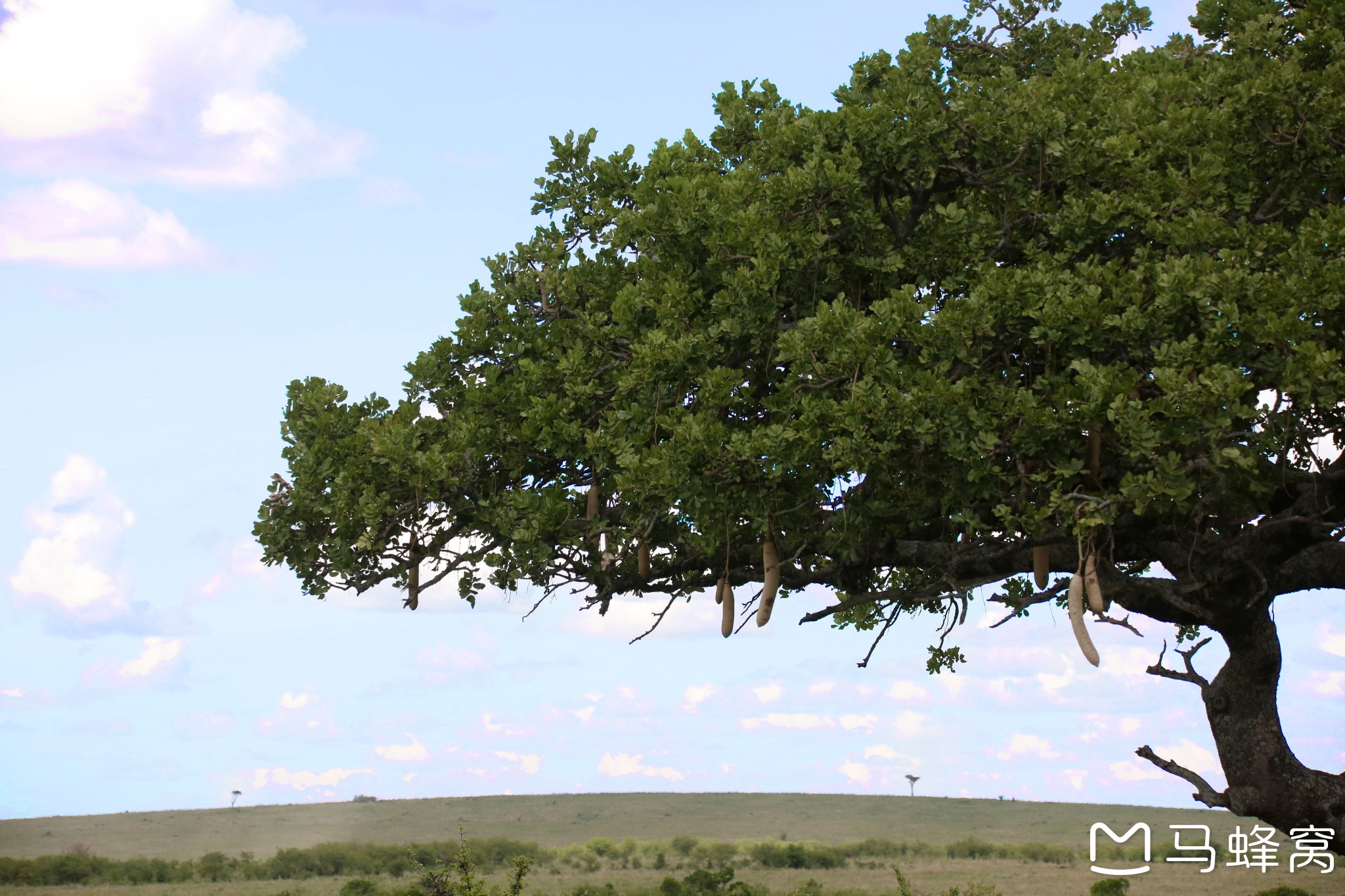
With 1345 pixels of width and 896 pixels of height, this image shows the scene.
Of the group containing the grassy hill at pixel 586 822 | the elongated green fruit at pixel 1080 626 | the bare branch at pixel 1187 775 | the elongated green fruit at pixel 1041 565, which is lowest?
the grassy hill at pixel 586 822

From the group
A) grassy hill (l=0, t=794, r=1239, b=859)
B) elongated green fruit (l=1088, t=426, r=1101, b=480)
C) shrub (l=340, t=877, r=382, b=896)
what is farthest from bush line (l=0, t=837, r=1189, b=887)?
elongated green fruit (l=1088, t=426, r=1101, b=480)

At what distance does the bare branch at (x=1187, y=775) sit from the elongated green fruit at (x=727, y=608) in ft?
21.9

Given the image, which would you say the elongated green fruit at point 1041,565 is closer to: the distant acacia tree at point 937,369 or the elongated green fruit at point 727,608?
the distant acacia tree at point 937,369

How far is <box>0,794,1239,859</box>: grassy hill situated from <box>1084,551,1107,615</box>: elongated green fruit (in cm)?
4716

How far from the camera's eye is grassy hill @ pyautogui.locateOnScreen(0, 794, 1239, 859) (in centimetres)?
6188

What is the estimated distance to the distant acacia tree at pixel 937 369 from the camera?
1289cm

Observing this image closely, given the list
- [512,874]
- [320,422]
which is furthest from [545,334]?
[512,874]

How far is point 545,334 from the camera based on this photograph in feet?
56.1

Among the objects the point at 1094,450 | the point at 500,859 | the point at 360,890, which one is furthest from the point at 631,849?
the point at 1094,450

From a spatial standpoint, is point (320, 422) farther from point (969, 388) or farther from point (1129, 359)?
point (1129, 359)

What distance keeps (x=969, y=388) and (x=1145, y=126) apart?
4095 mm

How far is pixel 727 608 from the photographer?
50.6 ft

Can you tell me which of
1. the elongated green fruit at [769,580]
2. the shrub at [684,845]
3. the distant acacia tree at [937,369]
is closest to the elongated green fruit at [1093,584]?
the distant acacia tree at [937,369]

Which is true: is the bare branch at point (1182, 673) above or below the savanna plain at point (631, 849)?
above
